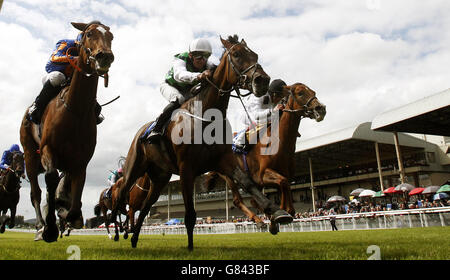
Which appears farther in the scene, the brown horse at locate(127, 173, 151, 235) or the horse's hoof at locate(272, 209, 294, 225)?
the brown horse at locate(127, 173, 151, 235)

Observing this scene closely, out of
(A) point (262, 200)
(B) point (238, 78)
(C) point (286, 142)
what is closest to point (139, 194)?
(C) point (286, 142)

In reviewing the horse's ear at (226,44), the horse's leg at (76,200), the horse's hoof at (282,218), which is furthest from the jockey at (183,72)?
the horse's hoof at (282,218)

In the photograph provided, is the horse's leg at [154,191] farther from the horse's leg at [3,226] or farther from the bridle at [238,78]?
the horse's leg at [3,226]

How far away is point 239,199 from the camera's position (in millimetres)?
9445

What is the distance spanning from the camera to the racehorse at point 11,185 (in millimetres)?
11695

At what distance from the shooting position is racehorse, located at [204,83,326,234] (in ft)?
25.5

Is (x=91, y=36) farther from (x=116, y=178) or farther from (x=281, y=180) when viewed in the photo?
(x=116, y=178)

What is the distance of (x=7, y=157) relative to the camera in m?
12.1

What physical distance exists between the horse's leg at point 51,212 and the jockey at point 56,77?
4.63 feet

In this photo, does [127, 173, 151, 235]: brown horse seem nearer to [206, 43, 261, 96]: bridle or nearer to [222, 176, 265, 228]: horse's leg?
[222, 176, 265, 228]: horse's leg

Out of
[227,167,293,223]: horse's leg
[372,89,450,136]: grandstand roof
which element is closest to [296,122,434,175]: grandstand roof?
[372,89,450,136]: grandstand roof
